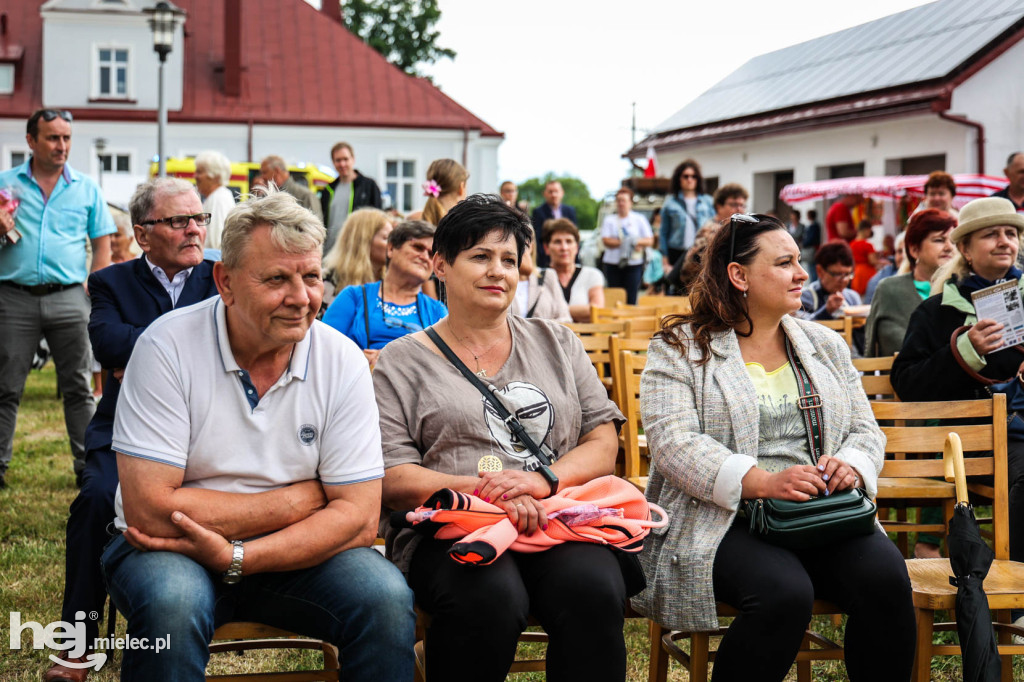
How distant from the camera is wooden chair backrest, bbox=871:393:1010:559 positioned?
3.50 meters

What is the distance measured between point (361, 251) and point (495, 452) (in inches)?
116

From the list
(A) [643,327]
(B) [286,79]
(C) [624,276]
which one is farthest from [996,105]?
(B) [286,79]

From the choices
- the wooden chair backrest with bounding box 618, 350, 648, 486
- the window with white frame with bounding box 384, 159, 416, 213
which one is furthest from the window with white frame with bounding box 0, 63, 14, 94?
the wooden chair backrest with bounding box 618, 350, 648, 486

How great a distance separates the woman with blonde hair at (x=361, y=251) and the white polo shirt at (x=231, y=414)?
9.95ft

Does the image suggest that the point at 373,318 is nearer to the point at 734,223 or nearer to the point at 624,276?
the point at 734,223

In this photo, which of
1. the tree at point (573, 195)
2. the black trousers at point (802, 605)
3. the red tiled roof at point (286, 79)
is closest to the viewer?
the black trousers at point (802, 605)

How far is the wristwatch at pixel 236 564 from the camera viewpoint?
8.46 feet

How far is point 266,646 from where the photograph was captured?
3.38 metres

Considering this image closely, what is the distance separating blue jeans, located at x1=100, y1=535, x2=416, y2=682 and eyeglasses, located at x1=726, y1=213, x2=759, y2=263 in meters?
1.49

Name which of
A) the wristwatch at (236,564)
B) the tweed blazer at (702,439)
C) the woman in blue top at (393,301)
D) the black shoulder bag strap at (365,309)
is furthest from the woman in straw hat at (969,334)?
the wristwatch at (236,564)

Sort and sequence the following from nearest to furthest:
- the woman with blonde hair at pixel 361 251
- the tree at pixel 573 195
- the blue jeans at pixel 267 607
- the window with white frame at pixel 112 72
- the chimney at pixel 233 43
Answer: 1. the blue jeans at pixel 267 607
2. the woman with blonde hair at pixel 361 251
3. the chimney at pixel 233 43
4. the window with white frame at pixel 112 72
5. the tree at pixel 573 195

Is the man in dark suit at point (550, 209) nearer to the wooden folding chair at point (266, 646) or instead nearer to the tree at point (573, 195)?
the wooden folding chair at point (266, 646)

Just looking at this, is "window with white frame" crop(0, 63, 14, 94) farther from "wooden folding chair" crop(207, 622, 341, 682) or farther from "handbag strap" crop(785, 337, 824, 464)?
"handbag strap" crop(785, 337, 824, 464)

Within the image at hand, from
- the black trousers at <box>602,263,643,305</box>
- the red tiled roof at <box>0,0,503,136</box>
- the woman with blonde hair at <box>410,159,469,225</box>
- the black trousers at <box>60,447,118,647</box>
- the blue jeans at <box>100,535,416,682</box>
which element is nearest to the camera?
the blue jeans at <box>100,535,416,682</box>
